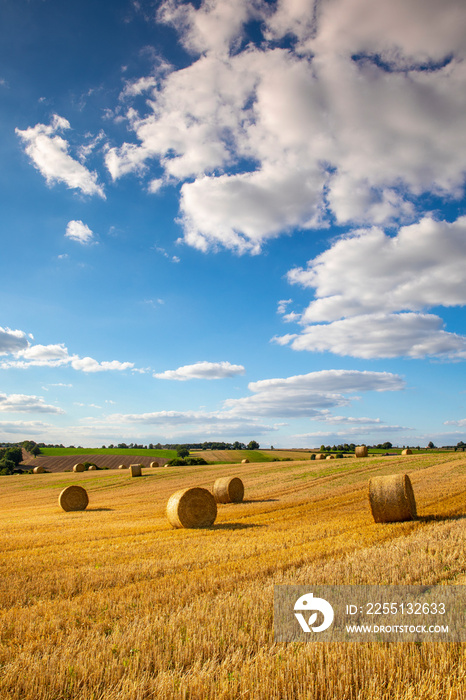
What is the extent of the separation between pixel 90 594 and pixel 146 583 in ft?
2.83

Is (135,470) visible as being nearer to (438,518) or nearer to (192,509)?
(192,509)

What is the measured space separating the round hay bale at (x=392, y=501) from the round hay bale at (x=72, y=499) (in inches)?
665

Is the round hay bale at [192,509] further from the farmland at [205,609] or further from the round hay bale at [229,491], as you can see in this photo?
the round hay bale at [229,491]

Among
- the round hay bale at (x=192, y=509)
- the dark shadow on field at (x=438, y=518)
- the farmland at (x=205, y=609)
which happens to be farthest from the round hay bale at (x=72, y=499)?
the dark shadow on field at (x=438, y=518)

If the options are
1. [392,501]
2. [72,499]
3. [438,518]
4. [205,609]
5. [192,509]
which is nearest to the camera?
[205,609]

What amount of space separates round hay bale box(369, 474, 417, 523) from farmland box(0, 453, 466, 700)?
1.79ft

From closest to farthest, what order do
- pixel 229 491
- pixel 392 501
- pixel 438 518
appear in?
pixel 392 501 → pixel 438 518 → pixel 229 491

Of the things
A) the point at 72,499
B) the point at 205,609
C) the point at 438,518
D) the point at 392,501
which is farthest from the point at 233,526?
the point at 72,499

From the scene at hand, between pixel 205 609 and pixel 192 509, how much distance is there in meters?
8.89

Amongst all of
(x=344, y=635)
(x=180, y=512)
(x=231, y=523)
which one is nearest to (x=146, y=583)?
(x=344, y=635)

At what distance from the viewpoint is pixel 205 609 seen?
5121mm

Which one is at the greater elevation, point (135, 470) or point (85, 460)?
point (135, 470)

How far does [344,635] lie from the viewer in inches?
169

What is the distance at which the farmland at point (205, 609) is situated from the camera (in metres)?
3.46
